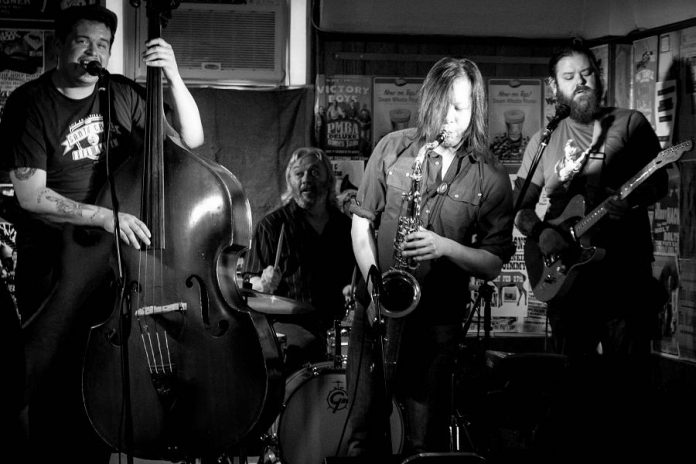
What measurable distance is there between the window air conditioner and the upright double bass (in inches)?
98.7

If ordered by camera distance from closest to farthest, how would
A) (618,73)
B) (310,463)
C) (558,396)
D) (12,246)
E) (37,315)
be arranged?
(37,315), (310,463), (558,396), (12,246), (618,73)

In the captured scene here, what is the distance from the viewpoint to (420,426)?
9.41 feet

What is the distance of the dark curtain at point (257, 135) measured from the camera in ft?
17.8

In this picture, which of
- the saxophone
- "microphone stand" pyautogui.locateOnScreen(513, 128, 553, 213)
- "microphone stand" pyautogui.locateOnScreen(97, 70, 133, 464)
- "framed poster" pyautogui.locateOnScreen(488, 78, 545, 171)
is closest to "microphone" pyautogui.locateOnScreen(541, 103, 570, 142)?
"microphone stand" pyautogui.locateOnScreen(513, 128, 553, 213)

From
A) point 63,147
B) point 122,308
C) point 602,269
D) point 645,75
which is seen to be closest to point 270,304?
point 122,308

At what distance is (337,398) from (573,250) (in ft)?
4.91

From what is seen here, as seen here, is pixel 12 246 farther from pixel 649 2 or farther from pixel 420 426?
pixel 649 2

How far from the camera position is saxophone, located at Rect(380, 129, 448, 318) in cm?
290

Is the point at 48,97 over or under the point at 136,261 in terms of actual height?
over

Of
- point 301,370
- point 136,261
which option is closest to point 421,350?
point 136,261

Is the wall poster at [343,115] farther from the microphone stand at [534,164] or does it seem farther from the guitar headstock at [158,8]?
the guitar headstock at [158,8]

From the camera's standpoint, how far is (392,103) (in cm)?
567

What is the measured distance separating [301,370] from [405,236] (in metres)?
1.43

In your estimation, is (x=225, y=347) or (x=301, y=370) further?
(x=301, y=370)
